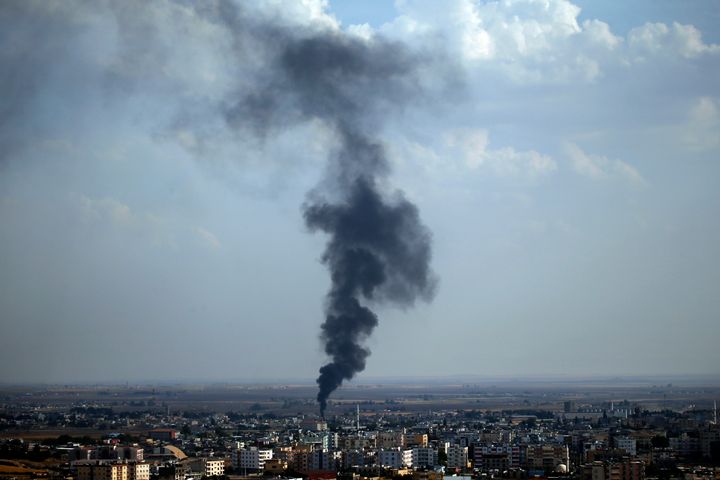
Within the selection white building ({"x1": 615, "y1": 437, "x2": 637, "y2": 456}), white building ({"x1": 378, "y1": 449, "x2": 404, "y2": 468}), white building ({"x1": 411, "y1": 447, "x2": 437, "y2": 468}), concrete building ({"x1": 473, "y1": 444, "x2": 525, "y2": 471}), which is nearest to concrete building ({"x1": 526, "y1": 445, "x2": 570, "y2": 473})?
concrete building ({"x1": 473, "y1": 444, "x2": 525, "y2": 471})

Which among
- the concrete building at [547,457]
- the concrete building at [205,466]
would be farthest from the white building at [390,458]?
the concrete building at [205,466]

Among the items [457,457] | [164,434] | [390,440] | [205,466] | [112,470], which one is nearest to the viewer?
[112,470]

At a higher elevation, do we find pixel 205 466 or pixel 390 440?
pixel 390 440

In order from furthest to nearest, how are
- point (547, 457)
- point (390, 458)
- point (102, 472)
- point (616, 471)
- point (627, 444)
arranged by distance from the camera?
point (627, 444)
point (390, 458)
point (547, 457)
point (102, 472)
point (616, 471)

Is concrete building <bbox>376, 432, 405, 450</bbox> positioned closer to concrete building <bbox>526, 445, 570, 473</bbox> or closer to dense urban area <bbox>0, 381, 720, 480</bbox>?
dense urban area <bbox>0, 381, 720, 480</bbox>

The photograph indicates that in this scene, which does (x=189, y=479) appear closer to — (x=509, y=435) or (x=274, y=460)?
(x=274, y=460)

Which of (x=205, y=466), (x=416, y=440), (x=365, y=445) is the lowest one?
(x=205, y=466)

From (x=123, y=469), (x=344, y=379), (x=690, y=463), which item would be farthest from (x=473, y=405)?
(x=123, y=469)

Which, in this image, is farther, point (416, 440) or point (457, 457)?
point (416, 440)

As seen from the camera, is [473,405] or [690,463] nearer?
[690,463]

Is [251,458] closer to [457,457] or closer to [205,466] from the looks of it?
[205,466]

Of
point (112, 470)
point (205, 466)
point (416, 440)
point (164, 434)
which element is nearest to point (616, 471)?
point (112, 470)
